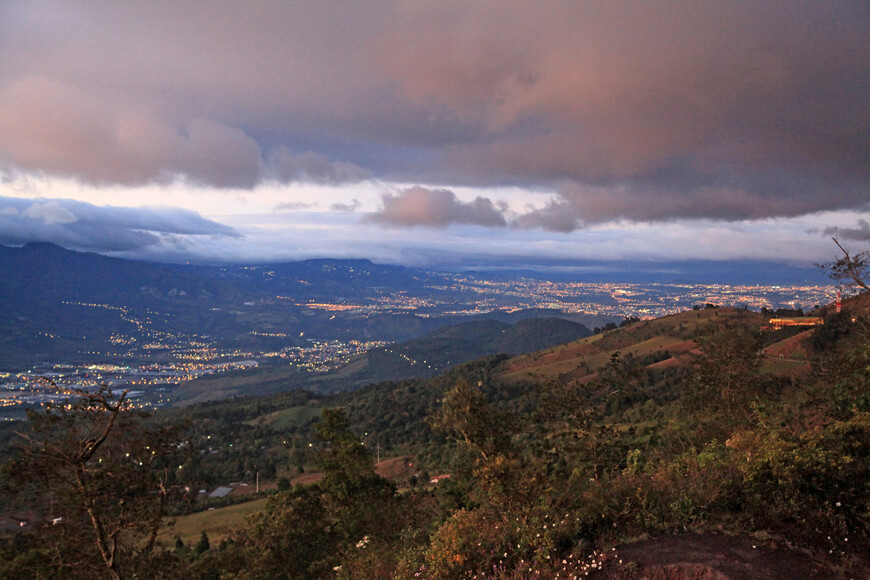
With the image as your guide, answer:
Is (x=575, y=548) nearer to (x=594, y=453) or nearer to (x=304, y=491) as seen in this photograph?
(x=594, y=453)

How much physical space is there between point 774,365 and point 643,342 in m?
44.3

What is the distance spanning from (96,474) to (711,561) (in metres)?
12.2

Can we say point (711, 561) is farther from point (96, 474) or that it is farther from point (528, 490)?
point (96, 474)

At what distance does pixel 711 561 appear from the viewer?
596 cm

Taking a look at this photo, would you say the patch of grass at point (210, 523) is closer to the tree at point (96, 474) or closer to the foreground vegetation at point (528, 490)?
the foreground vegetation at point (528, 490)

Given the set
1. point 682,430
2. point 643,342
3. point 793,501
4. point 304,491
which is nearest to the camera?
point 793,501

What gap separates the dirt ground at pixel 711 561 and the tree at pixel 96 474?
9479 mm

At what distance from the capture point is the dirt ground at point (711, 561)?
5.63 metres

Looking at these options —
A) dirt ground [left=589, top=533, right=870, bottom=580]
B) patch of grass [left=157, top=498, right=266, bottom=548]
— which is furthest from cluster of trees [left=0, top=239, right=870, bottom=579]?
patch of grass [left=157, top=498, right=266, bottom=548]

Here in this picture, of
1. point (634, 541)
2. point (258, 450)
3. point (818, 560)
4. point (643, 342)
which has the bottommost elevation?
point (258, 450)

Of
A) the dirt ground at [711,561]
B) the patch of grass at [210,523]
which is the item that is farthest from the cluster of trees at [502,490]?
the patch of grass at [210,523]

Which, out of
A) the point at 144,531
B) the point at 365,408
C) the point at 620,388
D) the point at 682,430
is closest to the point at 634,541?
the point at 620,388

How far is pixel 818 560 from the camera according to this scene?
19.0ft

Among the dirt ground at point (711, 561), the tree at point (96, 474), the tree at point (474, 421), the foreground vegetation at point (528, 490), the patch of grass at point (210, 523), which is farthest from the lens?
the patch of grass at point (210, 523)
